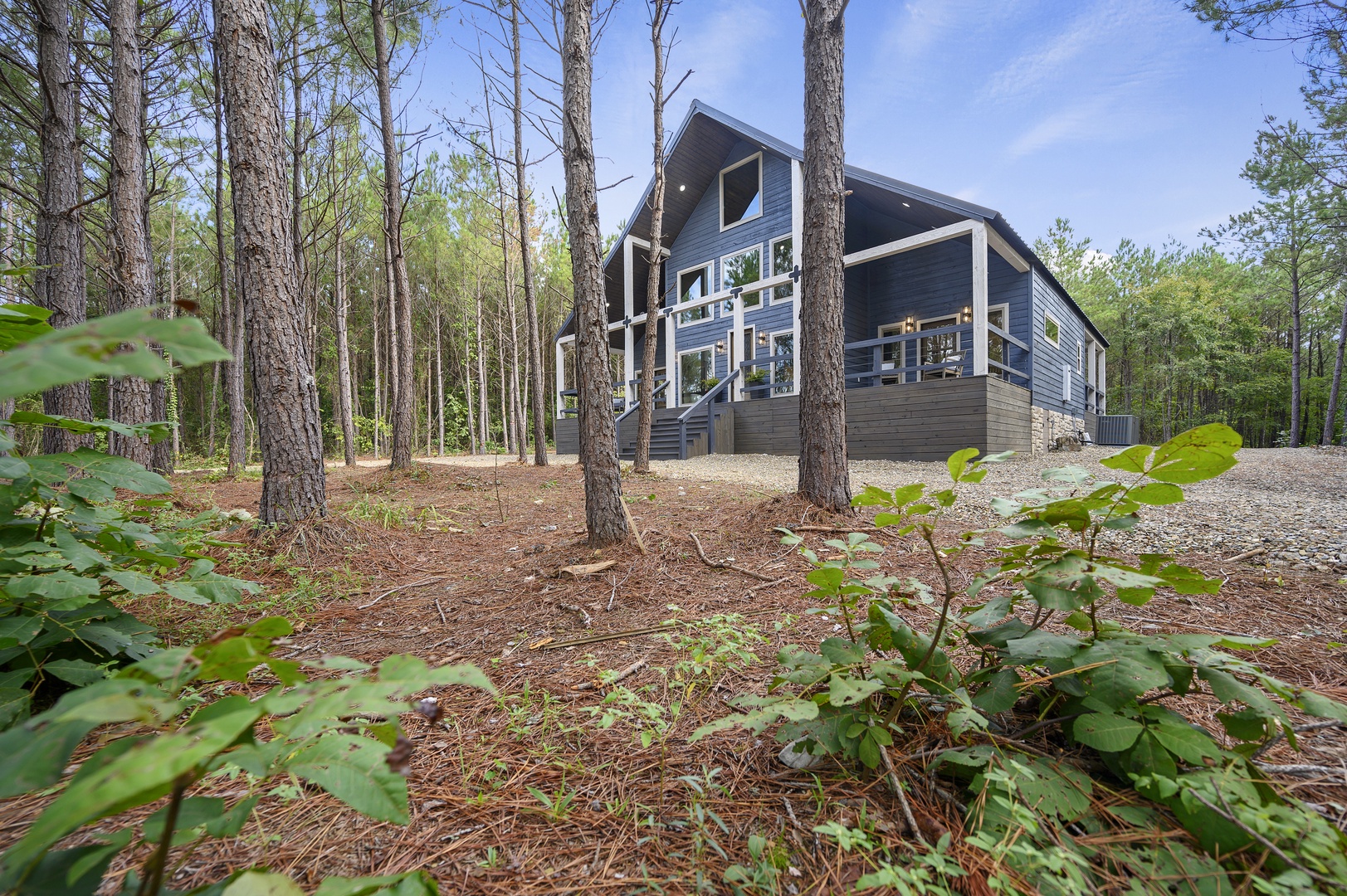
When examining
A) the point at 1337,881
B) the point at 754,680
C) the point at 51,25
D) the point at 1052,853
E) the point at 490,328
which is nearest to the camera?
the point at 1337,881

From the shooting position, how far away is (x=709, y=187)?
14.4 metres

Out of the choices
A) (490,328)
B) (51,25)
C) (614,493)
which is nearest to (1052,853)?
(614,493)

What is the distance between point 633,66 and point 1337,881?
34.0ft

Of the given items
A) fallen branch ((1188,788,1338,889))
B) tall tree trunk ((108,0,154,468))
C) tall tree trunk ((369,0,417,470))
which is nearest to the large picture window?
tall tree trunk ((369,0,417,470))

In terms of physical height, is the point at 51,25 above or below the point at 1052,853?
above

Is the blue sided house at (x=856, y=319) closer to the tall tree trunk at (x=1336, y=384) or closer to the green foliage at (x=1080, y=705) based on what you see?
the tall tree trunk at (x=1336, y=384)

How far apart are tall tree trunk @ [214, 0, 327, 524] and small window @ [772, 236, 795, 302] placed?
34.6ft

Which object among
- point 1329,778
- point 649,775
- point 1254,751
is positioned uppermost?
point 1254,751

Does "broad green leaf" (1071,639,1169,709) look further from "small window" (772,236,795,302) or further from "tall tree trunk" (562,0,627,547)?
"small window" (772,236,795,302)

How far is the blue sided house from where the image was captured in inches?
357

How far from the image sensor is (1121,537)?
11.5ft

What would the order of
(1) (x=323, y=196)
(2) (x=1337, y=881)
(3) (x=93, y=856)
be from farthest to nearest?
1. (1) (x=323, y=196)
2. (2) (x=1337, y=881)
3. (3) (x=93, y=856)

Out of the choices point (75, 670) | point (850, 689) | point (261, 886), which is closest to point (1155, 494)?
point (850, 689)

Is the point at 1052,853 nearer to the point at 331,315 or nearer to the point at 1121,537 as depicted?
the point at 1121,537
